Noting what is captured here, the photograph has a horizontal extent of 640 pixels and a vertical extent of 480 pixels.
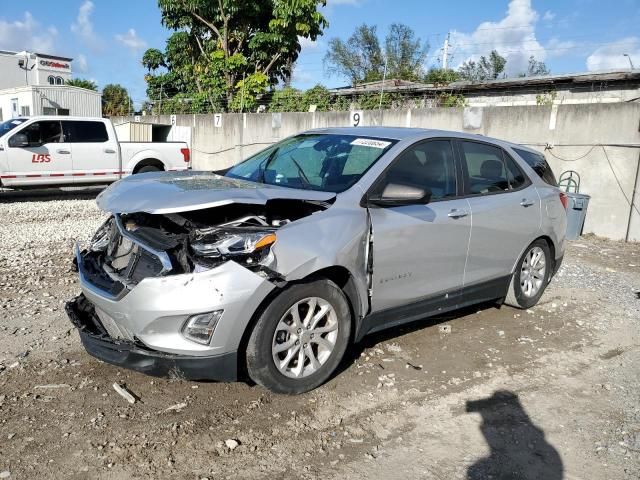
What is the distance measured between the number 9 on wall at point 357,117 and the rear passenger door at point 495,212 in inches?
379

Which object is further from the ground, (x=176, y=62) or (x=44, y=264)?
(x=176, y=62)

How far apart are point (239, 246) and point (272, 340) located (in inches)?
24.3

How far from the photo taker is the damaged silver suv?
325cm

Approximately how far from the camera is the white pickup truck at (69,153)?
11.4 metres

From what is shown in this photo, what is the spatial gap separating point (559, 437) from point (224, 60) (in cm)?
2004

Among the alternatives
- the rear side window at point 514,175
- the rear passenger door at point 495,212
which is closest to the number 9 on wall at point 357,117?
the rear side window at point 514,175

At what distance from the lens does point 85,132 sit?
40.3ft

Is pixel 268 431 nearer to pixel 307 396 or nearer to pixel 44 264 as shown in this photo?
pixel 307 396

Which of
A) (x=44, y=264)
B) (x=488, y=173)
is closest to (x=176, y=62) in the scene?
(x=44, y=264)

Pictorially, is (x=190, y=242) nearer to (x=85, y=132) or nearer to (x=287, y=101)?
(x=85, y=132)

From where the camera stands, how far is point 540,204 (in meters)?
5.45

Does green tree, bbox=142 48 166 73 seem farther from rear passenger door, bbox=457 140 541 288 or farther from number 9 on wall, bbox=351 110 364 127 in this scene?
rear passenger door, bbox=457 140 541 288

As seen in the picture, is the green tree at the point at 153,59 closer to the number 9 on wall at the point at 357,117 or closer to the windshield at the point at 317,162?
the number 9 on wall at the point at 357,117

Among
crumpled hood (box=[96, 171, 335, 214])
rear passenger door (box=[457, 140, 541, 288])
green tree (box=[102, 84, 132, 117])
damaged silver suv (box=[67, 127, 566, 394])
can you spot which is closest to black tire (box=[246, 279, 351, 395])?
damaged silver suv (box=[67, 127, 566, 394])
